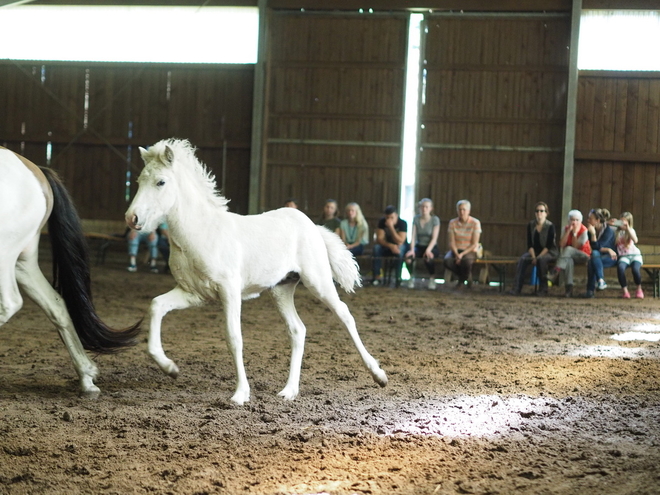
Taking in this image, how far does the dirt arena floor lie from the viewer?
301 centimetres

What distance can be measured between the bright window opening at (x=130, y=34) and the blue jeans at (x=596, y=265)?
Answer: 7981 mm

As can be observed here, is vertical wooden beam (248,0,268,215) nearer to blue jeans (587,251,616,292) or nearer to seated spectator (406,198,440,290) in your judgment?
seated spectator (406,198,440,290)

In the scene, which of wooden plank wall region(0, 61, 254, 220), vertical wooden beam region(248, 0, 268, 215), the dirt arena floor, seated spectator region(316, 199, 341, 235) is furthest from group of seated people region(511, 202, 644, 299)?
Result: wooden plank wall region(0, 61, 254, 220)

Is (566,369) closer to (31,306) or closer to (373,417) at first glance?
(373,417)

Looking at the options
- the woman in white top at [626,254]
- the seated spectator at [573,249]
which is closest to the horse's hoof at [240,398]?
the seated spectator at [573,249]

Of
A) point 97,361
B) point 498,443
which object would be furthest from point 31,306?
point 498,443

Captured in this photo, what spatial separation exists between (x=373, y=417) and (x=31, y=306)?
20.5 ft

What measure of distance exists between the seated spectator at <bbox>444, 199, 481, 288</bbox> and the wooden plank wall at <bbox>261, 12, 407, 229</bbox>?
2991 millimetres

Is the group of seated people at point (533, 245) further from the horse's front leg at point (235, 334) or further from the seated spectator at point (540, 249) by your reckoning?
the horse's front leg at point (235, 334)

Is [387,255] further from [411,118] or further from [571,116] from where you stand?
[571,116]

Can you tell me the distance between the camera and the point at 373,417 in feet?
13.4

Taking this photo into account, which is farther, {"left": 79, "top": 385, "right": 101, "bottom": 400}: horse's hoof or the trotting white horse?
{"left": 79, "top": 385, "right": 101, "bottom": 400}: horse's hoof

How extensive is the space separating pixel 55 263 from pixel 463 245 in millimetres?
8215

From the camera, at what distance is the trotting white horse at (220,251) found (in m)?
4.35
